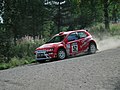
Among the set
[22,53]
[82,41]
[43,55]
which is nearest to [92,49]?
[82,41]

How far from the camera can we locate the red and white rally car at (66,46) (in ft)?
60.5

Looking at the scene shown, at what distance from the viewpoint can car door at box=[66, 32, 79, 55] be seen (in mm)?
19141

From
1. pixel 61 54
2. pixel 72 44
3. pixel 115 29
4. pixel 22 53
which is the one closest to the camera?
pixel 61 54

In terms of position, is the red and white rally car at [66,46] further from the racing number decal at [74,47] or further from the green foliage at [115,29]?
the green foliage at [115,29]

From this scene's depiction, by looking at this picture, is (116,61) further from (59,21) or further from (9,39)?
(59,21)

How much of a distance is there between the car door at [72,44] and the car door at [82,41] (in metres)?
0.30

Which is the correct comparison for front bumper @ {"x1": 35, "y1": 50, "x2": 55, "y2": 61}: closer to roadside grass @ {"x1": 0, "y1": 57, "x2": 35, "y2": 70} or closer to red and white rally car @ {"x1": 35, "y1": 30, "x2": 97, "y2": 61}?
red and white rally car @ {"x1": 35, "y1": 30, "x2": 97, "y2": 61}

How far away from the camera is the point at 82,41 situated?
19.9 m

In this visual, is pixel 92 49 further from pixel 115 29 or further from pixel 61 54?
pixel 115 29

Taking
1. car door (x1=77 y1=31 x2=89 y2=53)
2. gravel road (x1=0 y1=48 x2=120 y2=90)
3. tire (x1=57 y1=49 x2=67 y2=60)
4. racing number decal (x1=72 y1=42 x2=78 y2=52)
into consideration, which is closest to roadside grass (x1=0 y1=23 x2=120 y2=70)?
tire (x1=57 y1=49 x2=67 y2=60)

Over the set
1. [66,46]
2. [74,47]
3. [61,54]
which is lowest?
[61,54]

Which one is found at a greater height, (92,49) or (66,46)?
(66,46)

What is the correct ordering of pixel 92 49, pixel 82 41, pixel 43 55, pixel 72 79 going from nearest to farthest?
pixel 72 79, pixel 43 55, pixel 82 41, pixel 92 49

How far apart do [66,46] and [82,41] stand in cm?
146
